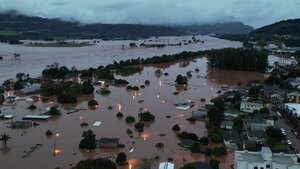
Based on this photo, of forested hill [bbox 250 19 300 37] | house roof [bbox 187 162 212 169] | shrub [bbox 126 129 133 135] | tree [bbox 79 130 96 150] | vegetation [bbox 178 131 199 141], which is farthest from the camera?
forested hill [bbox 250 19 300 37]

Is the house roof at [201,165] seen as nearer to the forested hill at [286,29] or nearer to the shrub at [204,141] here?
the shrub at [204,141]

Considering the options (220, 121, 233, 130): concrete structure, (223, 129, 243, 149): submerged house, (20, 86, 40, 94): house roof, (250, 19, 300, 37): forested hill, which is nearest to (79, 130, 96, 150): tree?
(223, 129, 243, 149): submerged house

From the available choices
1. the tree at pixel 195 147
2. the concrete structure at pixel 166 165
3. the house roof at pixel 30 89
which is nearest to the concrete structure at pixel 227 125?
the tree at pixel 195 147

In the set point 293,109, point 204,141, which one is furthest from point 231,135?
point 293,109

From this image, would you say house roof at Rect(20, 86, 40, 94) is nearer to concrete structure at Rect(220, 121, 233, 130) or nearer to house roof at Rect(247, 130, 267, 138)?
concrete structure at Rect(220, 121, 233, 130)

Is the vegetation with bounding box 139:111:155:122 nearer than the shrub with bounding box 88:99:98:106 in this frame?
Yes

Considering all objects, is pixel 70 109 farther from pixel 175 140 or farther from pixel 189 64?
pixel 189 64

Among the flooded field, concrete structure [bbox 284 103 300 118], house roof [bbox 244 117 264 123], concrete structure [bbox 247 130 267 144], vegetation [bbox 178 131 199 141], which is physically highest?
concrete structure [bbox 284 103 300 118]

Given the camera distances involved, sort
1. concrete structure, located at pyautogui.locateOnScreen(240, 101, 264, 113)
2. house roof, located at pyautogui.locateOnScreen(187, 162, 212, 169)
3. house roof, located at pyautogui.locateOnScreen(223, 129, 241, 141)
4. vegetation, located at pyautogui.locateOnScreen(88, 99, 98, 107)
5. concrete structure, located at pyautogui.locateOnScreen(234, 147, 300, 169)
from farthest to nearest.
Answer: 1. vegetation, located at pyautogui.locateOnScreen(88, 99, 98, 107)
2. concrete structure, located at pyautogui.locateOnScreen(240, 101, 264, 113)
3. house roof, located at pyautogui.locateOnScreen(223, 129, 241, 141)
4. house roof, located at pyautogui.locateOnScreen(187, 162, 212, 169)
5. concrete structure, located at pyautogui.locateOnScreen(234, 147, 300, 169)
